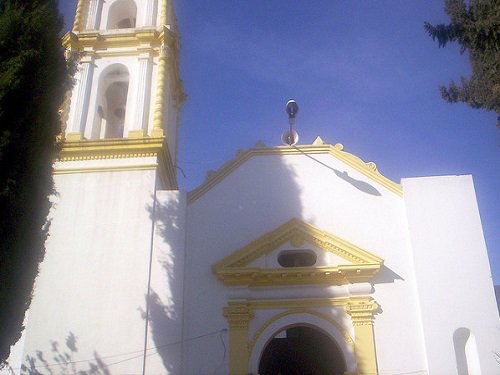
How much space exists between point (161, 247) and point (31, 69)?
175 inches

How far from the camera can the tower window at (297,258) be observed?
36.0 ft

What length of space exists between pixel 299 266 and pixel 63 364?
4523mm

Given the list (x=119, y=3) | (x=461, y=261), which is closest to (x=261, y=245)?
(x=461, y=261)

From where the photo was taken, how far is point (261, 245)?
1073cm

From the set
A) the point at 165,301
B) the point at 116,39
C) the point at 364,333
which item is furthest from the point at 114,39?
the point at 364,333

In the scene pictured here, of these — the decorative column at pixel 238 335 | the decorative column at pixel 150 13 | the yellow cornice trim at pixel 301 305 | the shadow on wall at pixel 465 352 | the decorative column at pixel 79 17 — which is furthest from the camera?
the decorative column at pixel 150 13

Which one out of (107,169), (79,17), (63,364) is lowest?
(63,364)

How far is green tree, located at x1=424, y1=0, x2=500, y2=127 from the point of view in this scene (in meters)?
8.91

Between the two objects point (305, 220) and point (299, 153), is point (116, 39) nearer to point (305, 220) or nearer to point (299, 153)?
point (299, 153)

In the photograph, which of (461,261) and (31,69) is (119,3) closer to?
(31,69)

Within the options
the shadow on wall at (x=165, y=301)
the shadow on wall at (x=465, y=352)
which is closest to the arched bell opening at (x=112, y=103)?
the shadow on wall at (x=165, y=301)

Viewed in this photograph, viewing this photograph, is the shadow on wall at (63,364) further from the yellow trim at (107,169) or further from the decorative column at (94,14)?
the decorative column at (94,14)

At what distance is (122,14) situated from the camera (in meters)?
15.1

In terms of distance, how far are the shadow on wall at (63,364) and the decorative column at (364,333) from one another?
14.0 feet
